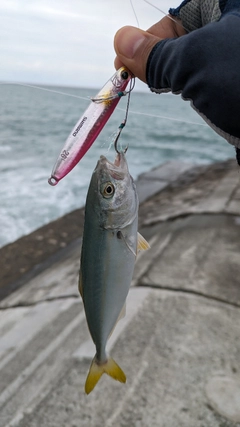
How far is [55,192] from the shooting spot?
12336 millimetres

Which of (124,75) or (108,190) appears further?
(124,75)

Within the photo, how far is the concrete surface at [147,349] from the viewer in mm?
3057

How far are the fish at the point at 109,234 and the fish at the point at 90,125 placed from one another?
4.7 inches

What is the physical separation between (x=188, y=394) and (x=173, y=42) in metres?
2.34

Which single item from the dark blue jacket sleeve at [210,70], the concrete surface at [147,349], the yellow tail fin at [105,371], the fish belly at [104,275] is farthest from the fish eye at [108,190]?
the concrete surface at [147,349]

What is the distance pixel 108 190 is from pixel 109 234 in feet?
0.57

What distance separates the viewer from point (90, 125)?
75.1 inches

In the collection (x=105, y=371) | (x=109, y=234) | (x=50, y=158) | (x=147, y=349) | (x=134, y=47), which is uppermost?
(x=134, y=47)

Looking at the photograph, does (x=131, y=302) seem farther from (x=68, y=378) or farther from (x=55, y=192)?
(x=55, y=192)

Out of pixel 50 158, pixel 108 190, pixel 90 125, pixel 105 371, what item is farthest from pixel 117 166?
pixel 50 158

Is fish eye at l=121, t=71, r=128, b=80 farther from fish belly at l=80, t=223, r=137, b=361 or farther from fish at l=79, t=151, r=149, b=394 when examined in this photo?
fish belly at l=80, t=223, r=137, b=361

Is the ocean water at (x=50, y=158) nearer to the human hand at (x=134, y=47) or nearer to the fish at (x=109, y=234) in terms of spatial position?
the fish at (x=109, y=234)

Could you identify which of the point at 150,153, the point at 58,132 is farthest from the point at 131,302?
the point at 58,132

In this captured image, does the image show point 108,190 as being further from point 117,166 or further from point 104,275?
point 104,275
